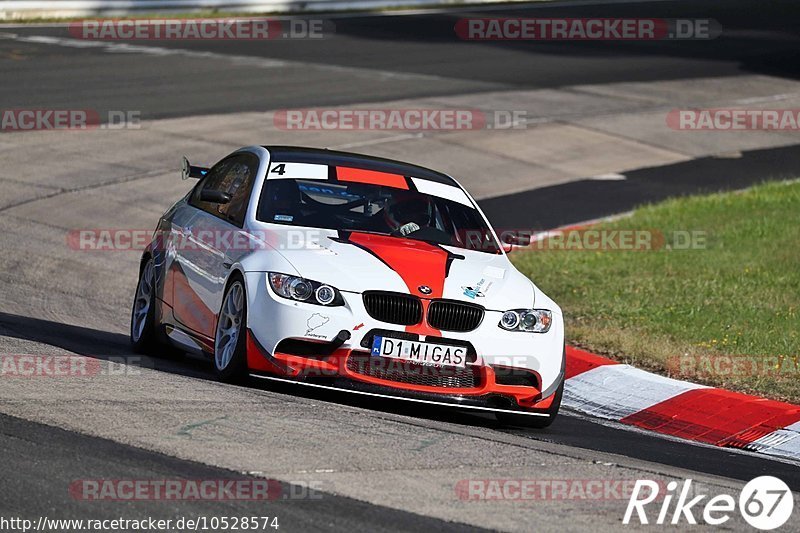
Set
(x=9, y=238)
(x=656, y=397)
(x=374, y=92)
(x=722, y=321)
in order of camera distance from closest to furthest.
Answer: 1. (x=656, y=397)
2. (x=722, y=321)
3. (x=9, y=238)
4. (x=374, y=92)

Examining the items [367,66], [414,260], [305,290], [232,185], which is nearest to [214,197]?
[232,185]

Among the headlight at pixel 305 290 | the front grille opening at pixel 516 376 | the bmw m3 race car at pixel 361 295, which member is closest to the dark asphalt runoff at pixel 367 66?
the bmw m3 race car at pixel 361 295

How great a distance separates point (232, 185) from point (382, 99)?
1503 cm

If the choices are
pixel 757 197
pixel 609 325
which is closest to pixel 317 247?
pixel 609 325

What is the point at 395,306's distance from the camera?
8.38 meters

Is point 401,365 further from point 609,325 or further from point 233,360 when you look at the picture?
point 609,325

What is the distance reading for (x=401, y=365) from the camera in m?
8.32

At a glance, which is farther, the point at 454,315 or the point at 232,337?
the point at 232,337

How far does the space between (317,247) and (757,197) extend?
1110 cm

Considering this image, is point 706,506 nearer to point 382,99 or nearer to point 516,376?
point 516,376

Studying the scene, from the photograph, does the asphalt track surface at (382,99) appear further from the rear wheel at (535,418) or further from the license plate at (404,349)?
the license plate at (404,349)

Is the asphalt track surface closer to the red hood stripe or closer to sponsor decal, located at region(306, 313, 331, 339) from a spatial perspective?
sponsor decal, located at region(306, 313, 331, 339)

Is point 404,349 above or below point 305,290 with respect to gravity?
below

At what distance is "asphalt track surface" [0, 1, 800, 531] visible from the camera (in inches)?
239
